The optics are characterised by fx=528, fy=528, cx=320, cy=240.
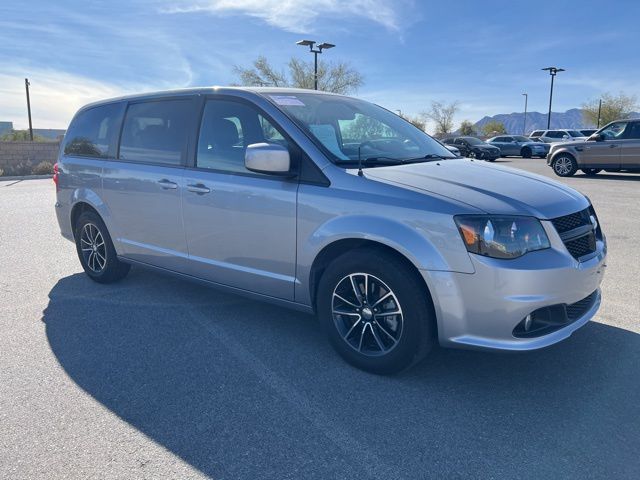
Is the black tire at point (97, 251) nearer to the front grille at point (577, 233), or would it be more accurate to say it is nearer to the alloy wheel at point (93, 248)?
the alloy wheel at point (93, 248)

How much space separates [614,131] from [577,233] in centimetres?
1484

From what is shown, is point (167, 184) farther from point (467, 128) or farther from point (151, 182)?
point (467, 128)

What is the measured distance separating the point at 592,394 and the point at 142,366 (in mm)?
2847

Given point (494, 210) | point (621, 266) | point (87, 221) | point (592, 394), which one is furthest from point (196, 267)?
point (621, 266)

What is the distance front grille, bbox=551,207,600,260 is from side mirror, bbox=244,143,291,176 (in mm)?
1686

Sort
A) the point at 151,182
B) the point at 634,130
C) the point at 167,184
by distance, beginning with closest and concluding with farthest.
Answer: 1. the point at 167,184
2. the point at 151,182
3. the point at 634,130

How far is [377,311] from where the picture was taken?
3320 millimetres

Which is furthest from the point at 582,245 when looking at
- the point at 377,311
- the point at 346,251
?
the point at 346,251

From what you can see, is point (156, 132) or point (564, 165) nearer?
point (156, 132)

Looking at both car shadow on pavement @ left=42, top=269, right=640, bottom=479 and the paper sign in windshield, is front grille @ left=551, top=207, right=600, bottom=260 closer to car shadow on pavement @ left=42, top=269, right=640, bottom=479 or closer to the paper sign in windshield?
car shadow on pavement @ left=42, top=269, right=640, bottom=479

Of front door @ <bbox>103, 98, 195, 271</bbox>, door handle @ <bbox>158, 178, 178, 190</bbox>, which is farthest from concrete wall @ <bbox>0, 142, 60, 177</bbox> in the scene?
door handle @ <bbox>158, 178, 178, 190</bbox>

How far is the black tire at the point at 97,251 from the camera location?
17.2 ft

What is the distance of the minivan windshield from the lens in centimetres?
370

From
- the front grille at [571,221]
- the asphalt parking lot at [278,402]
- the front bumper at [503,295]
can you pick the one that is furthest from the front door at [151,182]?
the front grille at [571,221]
